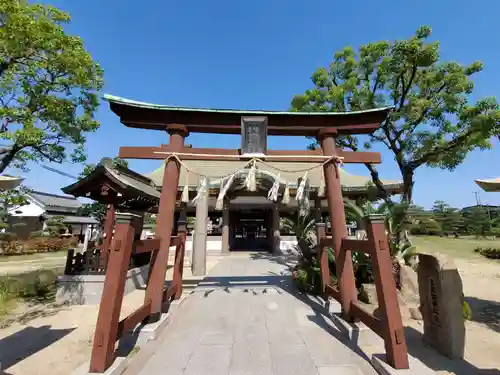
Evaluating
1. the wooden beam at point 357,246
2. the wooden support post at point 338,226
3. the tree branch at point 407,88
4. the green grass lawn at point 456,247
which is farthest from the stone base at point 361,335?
the green grass lawn at point 456,247

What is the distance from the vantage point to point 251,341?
4645 mm

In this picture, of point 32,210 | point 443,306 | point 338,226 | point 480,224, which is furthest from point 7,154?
point 480,224

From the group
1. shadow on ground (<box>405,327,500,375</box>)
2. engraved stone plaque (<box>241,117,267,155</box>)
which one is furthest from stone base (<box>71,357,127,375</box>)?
shadow on ground (<box>405,327,500,375</box>)

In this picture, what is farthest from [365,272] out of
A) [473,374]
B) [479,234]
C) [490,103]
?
[479,234]

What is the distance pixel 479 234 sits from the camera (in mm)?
33750

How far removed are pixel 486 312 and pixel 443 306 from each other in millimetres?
4204

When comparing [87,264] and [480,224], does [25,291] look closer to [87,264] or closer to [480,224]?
[87,264]

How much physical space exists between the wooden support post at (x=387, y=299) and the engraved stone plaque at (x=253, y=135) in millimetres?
2931

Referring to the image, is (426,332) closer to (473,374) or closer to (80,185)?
(473,374)

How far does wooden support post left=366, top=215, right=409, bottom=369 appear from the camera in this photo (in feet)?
11.5

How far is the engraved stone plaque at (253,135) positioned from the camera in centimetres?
593

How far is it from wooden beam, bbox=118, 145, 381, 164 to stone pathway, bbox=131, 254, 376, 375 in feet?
11.8

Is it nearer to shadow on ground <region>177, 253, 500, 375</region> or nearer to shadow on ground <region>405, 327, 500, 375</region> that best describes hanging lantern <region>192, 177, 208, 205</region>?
shadow on ground <region>177, 253, 500, 375</region>

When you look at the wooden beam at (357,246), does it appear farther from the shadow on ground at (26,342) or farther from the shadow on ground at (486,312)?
the shadow on ground at (26,342)
